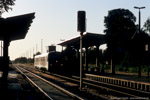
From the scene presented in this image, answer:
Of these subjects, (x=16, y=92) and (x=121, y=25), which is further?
(x=121, y=25)

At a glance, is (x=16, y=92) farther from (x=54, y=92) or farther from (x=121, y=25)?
(x=121, y=25)

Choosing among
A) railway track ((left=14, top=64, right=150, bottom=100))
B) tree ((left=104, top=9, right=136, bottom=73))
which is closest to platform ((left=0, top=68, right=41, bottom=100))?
railway track ((left=14, top=64, right=150, bottom=100))

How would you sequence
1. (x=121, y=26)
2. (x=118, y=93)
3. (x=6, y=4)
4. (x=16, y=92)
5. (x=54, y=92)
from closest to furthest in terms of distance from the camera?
(x=118, y=93)
(x=16, y=92)
(x=54, y=92)
(x=6, y=4)
(x=121, y=26)

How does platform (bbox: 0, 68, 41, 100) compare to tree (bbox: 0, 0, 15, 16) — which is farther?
tree (bbox: 0, 0, 15, 16)

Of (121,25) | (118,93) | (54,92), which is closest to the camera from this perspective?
(118,93)

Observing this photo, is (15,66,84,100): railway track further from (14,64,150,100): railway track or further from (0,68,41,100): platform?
(14,64,150,100): railway track

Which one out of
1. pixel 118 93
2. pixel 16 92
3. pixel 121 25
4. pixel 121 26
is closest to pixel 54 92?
pixel 16 92

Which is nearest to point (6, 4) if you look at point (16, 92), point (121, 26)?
point (16, 92)

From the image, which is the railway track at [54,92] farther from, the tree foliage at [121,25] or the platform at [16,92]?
the tree foliage at [121,25]

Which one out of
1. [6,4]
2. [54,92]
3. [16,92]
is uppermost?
[6,4]

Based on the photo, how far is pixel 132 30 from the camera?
69938mm

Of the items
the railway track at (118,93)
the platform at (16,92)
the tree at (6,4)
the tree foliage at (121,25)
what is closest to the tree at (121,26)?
the tree foliage at (121,25)

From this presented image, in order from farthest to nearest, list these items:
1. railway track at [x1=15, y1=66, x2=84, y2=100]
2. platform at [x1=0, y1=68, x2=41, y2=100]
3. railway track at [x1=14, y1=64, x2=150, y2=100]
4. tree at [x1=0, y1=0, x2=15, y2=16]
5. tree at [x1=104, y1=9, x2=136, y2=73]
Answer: tree at [x1=104, y1=9, x2=136, y2=73] → tree at [x1=0, y1=0, x2=15, y2=16] → railway track at [x1=15, y1=66, x2=84, y2=100] → platform at [x1=0, y1=68, x2=41, y2=100] → railway track at [x1=14, y1=64, x2=150, y2=100]

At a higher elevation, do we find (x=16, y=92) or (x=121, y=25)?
(x=121, y=25)
